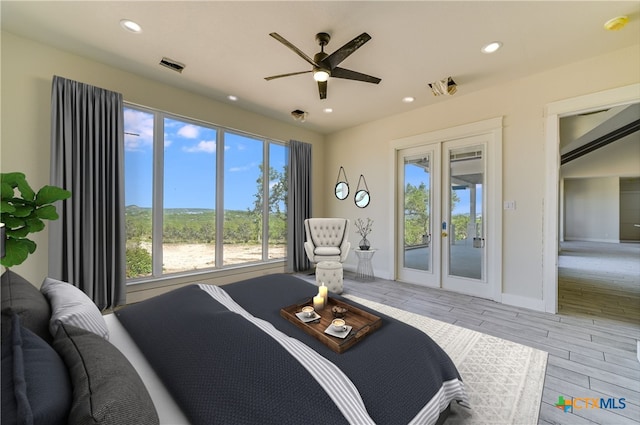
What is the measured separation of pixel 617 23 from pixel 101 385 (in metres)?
4.14

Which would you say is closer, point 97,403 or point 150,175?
point 97,403

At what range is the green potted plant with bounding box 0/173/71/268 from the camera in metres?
0.89

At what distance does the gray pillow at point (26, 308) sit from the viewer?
97cm

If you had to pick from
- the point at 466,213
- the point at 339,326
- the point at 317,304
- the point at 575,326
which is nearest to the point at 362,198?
the point at 466,213

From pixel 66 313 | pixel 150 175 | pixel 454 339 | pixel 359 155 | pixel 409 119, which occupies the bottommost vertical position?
pixel 454 339

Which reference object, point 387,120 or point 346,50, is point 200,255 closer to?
point 346,50

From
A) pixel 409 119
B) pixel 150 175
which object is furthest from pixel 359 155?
pixel 150 175

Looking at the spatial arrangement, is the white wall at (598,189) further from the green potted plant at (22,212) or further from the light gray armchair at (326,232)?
the green potted plant at (22,212)

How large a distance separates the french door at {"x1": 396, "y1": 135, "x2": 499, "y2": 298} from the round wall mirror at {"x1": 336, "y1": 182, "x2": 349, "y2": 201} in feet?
3.75

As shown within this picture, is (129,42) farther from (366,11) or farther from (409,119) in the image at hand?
(409,119)

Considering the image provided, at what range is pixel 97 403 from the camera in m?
0.61

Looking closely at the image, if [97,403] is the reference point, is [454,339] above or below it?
below

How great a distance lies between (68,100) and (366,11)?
125 inches

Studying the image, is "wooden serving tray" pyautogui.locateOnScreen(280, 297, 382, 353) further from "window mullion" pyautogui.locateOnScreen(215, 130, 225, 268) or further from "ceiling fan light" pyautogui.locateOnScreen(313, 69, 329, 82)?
"window mullion" pyautogui.locateOnScreen(215, 130, 225, 268)
